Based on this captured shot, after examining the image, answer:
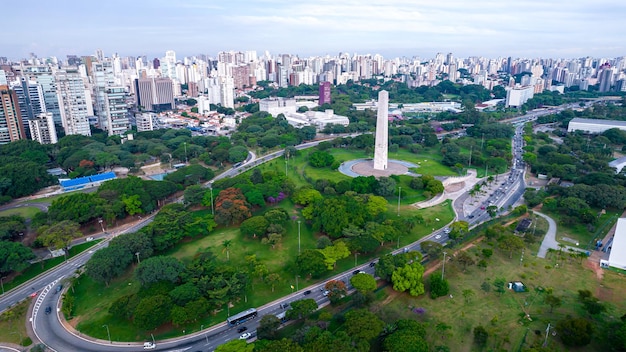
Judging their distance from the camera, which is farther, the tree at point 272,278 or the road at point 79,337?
the tree at point 272,278

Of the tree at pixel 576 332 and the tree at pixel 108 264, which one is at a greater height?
the tree at pixel 108 264

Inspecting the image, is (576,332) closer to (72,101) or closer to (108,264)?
(108,264)

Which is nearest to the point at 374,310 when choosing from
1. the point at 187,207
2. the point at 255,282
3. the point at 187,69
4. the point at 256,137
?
the point at 255,282

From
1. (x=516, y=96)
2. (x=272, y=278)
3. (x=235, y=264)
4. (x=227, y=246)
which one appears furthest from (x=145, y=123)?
(x=516, y=96)

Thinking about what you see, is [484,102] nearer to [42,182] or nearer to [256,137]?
[256,137]

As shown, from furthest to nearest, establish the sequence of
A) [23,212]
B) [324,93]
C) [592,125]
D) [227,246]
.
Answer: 1. [324,93]
2. [592,125]
3. [23,212]
4. [227,246]

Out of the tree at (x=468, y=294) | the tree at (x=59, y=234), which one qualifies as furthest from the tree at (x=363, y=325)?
the tree at (x=59, y=234)

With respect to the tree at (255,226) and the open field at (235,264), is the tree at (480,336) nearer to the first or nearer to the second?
the open field at (235,264)
